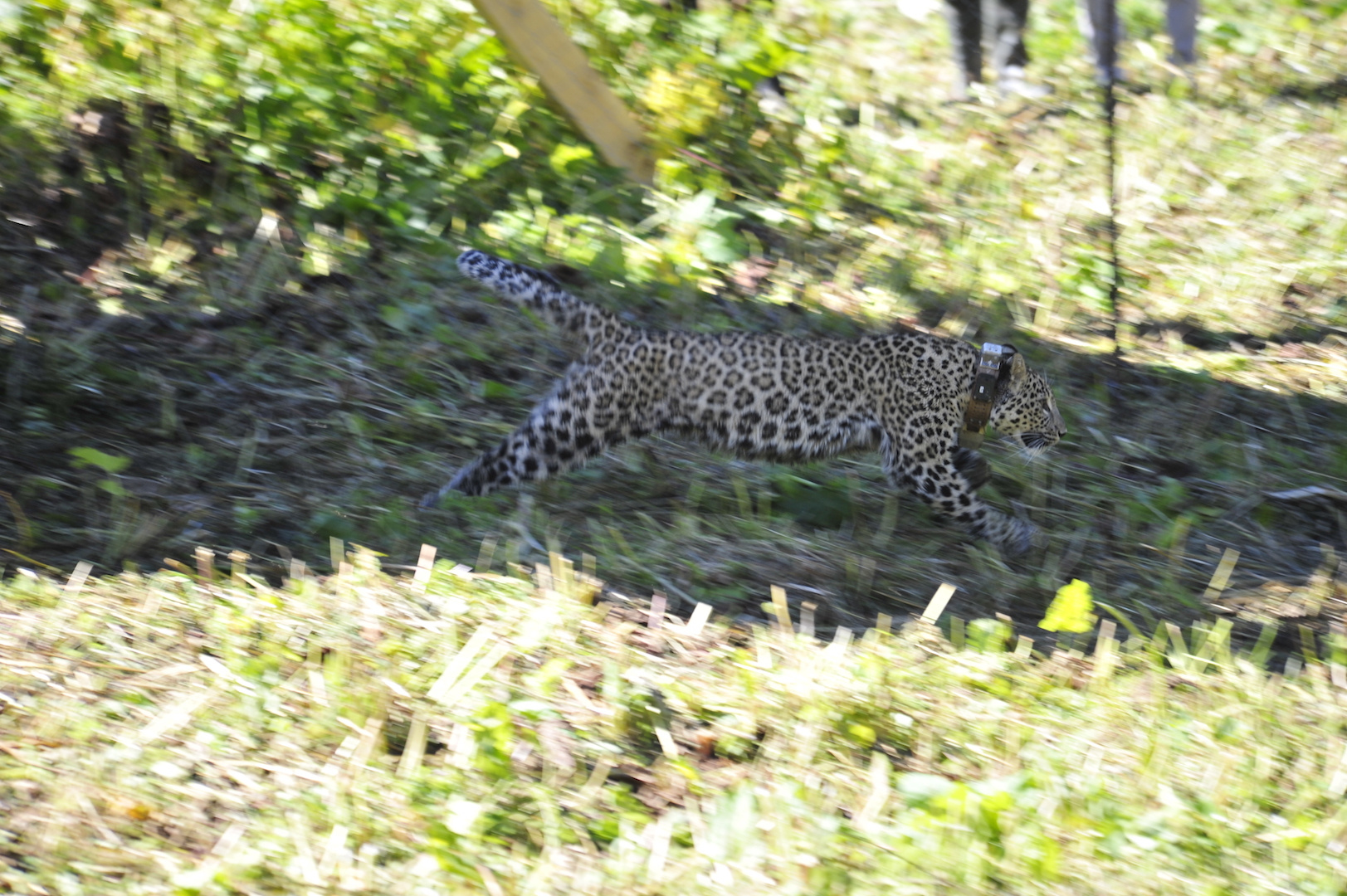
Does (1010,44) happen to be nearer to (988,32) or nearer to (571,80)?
(988,32)

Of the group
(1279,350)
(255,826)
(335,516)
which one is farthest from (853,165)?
(255,826)

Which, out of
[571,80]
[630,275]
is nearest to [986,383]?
[630,275]

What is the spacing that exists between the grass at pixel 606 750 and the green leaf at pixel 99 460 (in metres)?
0.98

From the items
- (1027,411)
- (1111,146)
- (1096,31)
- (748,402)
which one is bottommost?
(748,402)

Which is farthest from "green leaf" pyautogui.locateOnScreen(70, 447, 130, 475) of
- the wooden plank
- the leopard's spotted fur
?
the wooden plank

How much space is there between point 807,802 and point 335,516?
105 inches

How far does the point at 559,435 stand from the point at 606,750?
7.61ft

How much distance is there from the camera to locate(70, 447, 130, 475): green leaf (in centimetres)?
567

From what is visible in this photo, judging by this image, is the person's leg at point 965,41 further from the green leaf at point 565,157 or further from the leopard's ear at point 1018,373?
the leopard's ear at point 1018,373

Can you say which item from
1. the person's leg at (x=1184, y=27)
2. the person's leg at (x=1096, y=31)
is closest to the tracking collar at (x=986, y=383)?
the person's leg at (x=1096, y=31)

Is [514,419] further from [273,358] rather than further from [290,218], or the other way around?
[290,218]

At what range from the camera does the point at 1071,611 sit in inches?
187

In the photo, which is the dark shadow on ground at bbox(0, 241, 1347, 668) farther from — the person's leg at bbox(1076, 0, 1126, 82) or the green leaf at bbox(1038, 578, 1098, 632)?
the person's leg at bbox(1076, 0, 1126, 82)

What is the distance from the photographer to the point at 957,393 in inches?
245
